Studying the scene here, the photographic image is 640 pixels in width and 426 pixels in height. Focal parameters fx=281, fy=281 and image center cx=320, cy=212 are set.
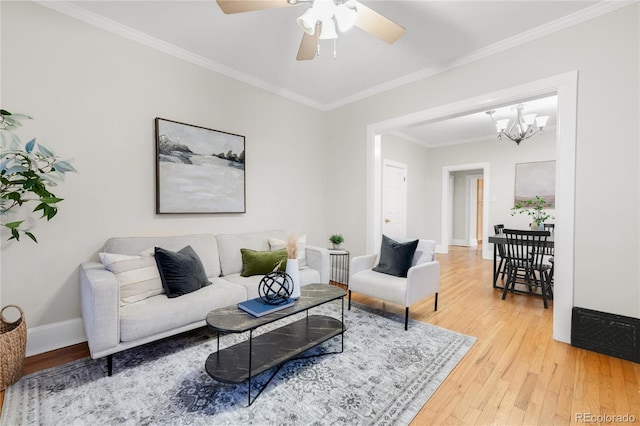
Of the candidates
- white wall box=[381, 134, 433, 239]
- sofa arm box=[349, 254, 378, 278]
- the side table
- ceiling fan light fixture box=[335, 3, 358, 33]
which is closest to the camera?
ceiling fan light fixture box=[335, 3, 358, 33]

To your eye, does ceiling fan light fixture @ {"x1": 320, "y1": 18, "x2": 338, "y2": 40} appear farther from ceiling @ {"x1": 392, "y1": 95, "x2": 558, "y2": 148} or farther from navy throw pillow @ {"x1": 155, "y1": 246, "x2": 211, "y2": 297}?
ceiling @ {"x1": 392, "y1": 95, "x2": 558, "y2": 148}

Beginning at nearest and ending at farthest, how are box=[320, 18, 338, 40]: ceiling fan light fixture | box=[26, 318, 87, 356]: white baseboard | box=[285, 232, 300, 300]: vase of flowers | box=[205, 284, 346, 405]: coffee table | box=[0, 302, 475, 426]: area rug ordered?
box=[0, 302, 475, 426]: area rug → box=[205, 284, 346, 405]: coffee table → box=[320, 18, 338, 40]: ceiling fan light fixture → box=[285, 232, 300, 300]: vase of flowers → box=[26, 318, 87, 356]: white baseboard

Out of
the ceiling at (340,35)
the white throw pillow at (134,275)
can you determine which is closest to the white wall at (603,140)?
the ceiling at (340,35)

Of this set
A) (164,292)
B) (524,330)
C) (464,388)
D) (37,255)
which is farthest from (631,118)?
(37,255)

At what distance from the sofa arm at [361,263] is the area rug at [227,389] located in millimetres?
940

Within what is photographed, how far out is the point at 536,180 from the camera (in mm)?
5637

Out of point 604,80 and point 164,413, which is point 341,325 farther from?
point 604,80

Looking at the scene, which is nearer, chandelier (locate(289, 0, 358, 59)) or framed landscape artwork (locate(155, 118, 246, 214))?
chandelier (locate(289, 0, 358, 59))

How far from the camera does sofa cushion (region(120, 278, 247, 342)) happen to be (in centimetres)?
197

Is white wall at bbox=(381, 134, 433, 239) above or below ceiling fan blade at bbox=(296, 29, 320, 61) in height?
below

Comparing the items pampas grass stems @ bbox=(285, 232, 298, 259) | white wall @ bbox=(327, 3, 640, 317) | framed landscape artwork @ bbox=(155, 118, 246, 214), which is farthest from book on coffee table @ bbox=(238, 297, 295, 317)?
white wall @ bbox=(327, 3, 640, 317)

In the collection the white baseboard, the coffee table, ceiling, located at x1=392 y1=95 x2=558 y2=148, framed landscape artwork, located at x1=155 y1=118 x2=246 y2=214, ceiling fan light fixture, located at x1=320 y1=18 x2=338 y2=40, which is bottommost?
the white baseboard

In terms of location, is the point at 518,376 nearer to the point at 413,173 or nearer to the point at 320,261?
the point at 320,261

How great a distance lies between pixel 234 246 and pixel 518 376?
2.72m
